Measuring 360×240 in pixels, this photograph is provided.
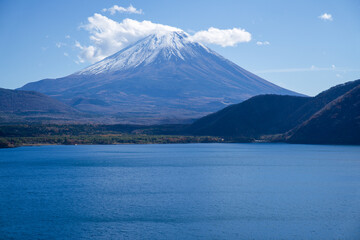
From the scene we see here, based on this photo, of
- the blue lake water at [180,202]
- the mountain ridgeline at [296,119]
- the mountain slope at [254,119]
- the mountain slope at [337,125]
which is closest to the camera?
the blue lake water at [180,202]

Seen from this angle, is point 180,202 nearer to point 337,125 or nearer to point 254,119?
point 337,125

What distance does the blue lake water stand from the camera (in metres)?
27.2

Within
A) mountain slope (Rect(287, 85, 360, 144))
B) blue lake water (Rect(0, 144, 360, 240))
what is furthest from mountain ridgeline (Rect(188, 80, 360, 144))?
blue lake water (Rect(0, 144, 360, 240))

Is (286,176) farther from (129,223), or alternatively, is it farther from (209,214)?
(129,223)

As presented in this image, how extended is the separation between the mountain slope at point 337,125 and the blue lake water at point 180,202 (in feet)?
136

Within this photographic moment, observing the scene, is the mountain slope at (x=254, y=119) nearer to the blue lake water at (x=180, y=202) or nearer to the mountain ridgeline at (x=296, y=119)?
the mountain ridgeline at (x=296, y=119)

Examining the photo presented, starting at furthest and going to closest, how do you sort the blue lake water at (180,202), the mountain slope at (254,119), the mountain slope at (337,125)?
the mountain slope at (254,119) < the mountain slope at (337,125) < the blue lake water at (180,202)

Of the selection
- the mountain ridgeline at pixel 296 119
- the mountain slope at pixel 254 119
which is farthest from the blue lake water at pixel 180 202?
the mountain slope at pixel 254 119

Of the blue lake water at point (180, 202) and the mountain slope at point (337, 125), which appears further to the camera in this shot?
the mountain slope at point (337, 125)

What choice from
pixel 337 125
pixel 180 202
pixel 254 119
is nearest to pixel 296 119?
pixel 254 119

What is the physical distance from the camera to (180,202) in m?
35.2

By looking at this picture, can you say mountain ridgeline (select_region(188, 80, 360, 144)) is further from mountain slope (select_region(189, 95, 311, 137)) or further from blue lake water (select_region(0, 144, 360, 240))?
blue lake water (select_region(0, 144, 360, 240))

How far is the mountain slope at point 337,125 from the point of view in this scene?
9656 centimetres

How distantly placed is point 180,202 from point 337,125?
71.9 m
